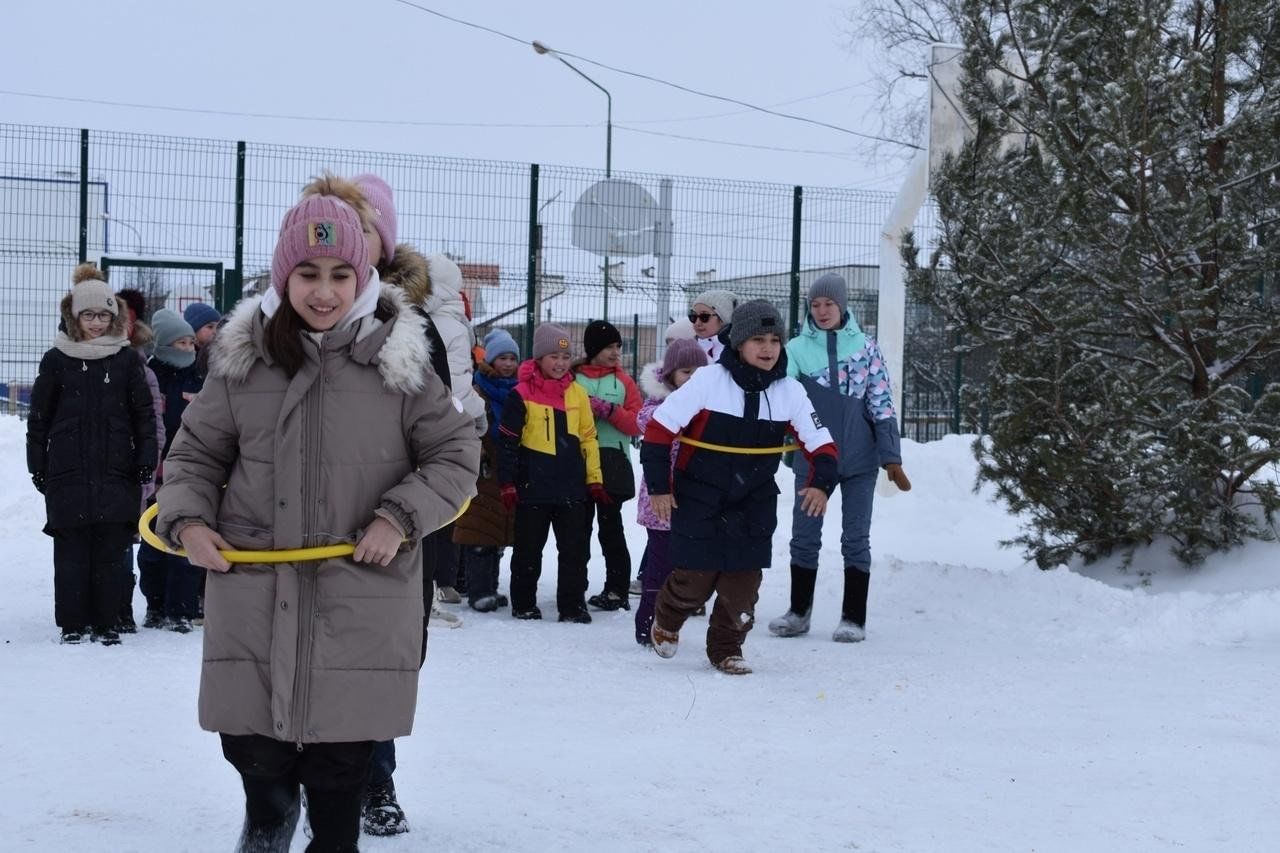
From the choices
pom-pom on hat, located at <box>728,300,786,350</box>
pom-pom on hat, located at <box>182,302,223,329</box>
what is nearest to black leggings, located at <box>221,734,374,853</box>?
pom-pom on hat, located at <box>728,300,786,350</box>

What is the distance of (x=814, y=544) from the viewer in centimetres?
794

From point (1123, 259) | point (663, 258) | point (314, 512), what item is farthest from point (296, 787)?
point (663, 258)

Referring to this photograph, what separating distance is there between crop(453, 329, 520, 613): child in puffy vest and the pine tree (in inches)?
114

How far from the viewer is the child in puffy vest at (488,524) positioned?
8.99 m

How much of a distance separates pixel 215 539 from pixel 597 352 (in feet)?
19.2

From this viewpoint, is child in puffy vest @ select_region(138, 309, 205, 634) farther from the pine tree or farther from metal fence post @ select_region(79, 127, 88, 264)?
metal fence post @ select_region(79, 127, 88, 264)

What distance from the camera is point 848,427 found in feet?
26.2

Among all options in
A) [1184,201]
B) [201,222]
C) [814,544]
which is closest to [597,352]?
[814,544]

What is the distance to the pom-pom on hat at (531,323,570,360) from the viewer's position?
8.58 meters

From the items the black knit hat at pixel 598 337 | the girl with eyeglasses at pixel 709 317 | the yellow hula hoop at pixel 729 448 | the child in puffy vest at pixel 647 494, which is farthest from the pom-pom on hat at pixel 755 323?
the black knit hat at pixel 598 337

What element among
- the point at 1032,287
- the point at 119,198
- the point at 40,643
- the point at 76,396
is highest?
the point at 119,198

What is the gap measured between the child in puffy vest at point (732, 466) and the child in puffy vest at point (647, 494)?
0.56 meters

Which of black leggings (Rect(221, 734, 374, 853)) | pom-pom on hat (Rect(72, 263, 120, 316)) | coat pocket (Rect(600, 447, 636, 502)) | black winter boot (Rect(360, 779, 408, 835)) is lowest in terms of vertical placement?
black winter boot (Rect(360, 779, 408, 835))

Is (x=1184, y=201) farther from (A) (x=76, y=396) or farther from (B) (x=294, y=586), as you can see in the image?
(B) (x=294, y=586)
